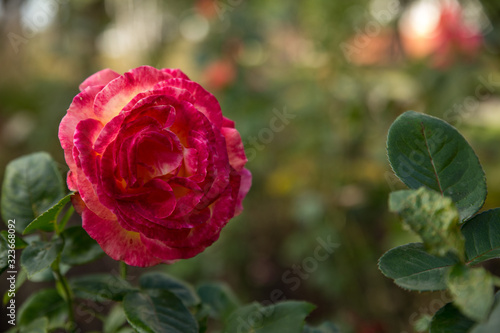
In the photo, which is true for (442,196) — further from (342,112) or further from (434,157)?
(342,112)

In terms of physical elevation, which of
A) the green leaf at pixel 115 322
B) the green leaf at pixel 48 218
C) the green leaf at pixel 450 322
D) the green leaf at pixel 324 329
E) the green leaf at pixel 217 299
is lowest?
the green leaf at pixel 324 329

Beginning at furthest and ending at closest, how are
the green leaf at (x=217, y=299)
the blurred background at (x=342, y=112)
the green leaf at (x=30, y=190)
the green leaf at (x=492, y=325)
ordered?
the blurred background at (x=342, y=112)
the green leaf at (x=217, y=299)
the green leaf at (x=30, y=190)
the green leaf at (x=492, y=325)

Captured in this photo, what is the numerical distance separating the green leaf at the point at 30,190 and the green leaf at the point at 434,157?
0.35m

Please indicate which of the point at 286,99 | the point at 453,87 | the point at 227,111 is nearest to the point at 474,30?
the point at 453,87

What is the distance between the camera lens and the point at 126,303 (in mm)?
432

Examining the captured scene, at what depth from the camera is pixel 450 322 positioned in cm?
34

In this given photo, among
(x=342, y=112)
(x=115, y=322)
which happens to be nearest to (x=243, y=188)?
(x=115, y=322)

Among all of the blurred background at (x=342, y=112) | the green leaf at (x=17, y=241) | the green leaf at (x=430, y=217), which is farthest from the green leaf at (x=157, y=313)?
the blurred background at (x=342, y=112)

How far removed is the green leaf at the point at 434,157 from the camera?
371mm

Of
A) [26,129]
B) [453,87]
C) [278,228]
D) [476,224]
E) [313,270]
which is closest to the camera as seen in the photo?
[476,224]

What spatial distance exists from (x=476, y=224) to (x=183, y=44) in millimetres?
2692

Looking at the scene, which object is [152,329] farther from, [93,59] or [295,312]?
[93,59]

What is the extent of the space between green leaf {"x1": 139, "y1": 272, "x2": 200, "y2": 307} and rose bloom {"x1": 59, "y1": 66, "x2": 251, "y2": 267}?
0.12 meters

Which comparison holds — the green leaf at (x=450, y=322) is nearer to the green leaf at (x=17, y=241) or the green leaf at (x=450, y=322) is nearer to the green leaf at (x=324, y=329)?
the green leaf at (x=324, y=329)
